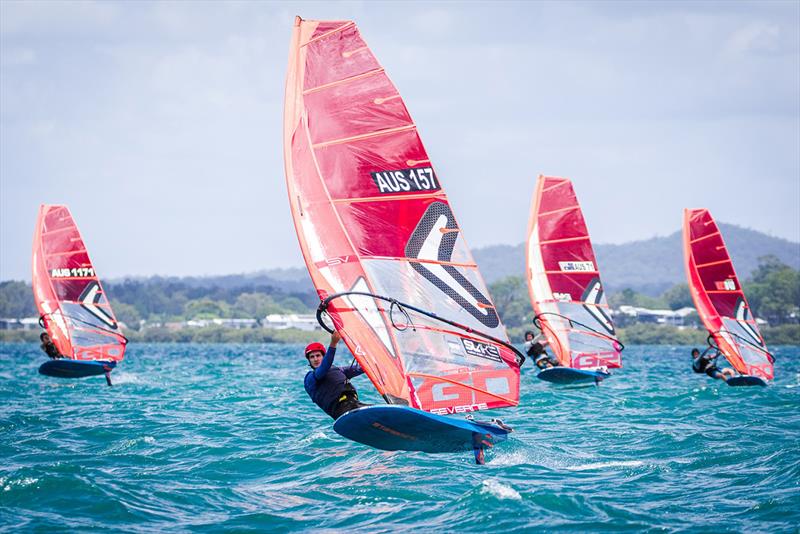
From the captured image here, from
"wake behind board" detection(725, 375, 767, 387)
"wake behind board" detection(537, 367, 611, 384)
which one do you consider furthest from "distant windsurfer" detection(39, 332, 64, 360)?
"wake behind board" detection(725, 375, 767, 387)

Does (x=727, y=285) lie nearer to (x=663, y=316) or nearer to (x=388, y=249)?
(x=388, y=249)

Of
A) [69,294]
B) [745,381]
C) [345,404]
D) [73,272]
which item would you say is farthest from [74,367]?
[745,381]

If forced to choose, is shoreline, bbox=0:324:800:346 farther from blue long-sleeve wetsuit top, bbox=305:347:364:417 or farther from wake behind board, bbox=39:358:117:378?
blue long-sleeve wetsuit top, bbox=305:347:364:417

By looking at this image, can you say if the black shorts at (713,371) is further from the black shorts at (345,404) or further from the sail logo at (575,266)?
the black shorts at (345,404)

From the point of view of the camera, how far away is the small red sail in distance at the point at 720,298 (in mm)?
26922

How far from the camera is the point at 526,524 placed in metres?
8.56

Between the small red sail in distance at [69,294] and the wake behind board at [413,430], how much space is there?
63.9 ft

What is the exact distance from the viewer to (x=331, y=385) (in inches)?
447

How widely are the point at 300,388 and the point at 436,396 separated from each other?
54.4ft

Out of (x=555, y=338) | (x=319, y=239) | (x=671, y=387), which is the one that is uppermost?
(x=319, y=239)

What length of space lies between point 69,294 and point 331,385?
19542mm

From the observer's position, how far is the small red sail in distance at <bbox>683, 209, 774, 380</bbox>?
1060 inches

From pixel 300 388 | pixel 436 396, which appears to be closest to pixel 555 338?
pixel 300 388

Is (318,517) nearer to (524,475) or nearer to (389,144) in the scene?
(524,475)
